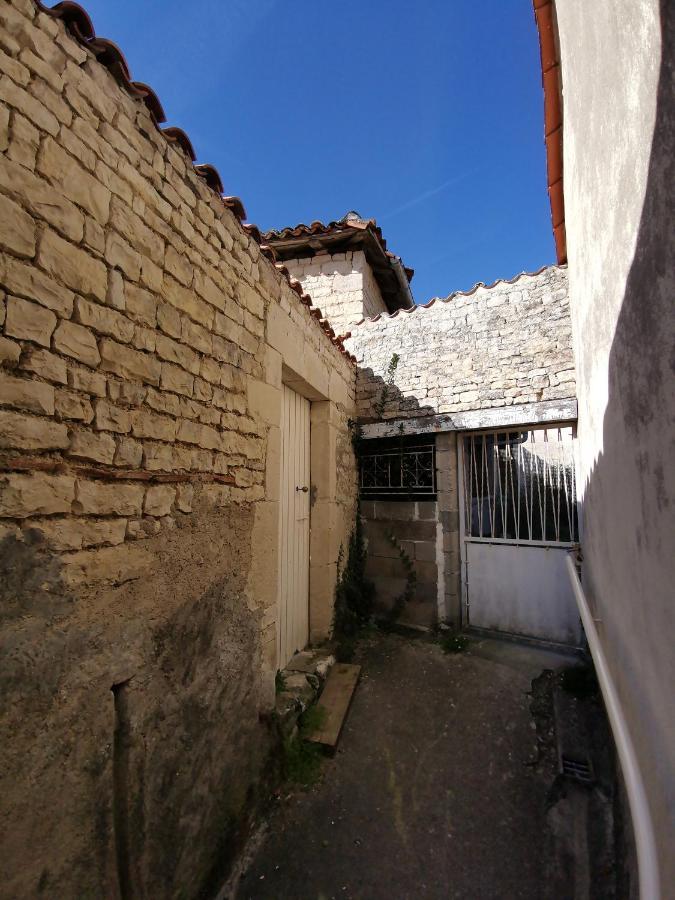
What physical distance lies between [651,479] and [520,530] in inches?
148

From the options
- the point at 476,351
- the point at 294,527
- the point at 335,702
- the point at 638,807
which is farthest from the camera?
the point at 476,351

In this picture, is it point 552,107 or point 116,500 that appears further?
point 552,107

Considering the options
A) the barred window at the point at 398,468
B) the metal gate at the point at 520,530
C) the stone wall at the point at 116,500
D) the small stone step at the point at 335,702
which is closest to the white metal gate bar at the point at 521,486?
the metal gate at the point at 520,530

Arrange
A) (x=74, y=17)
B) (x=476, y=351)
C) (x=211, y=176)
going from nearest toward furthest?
(x=74, y=17), (x=211, y=176), (x=476, y=351)

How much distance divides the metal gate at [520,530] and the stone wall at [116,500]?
3054 mm

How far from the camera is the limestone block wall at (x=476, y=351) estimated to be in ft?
15.0

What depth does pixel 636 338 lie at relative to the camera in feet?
4.65

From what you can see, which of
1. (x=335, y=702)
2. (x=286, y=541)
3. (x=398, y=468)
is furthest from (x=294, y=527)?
(x=398, y=468)

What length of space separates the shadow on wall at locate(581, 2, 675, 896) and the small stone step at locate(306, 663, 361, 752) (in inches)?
76.0

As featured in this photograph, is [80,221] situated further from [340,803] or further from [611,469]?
Answer: [340,803]

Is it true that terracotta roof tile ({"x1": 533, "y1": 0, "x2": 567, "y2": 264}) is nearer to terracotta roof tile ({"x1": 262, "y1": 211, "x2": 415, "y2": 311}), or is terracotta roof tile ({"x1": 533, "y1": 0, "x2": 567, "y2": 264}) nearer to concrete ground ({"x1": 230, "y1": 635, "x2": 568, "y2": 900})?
terracotta roof tile ({"x1": 262, "y1": 211, "x2": 415, "y2": 311})

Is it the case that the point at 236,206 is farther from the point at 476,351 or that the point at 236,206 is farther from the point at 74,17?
the point at 476,351

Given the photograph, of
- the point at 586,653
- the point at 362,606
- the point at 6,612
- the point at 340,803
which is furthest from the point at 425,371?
the point at 6,612

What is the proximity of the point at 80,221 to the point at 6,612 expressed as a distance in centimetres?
154
